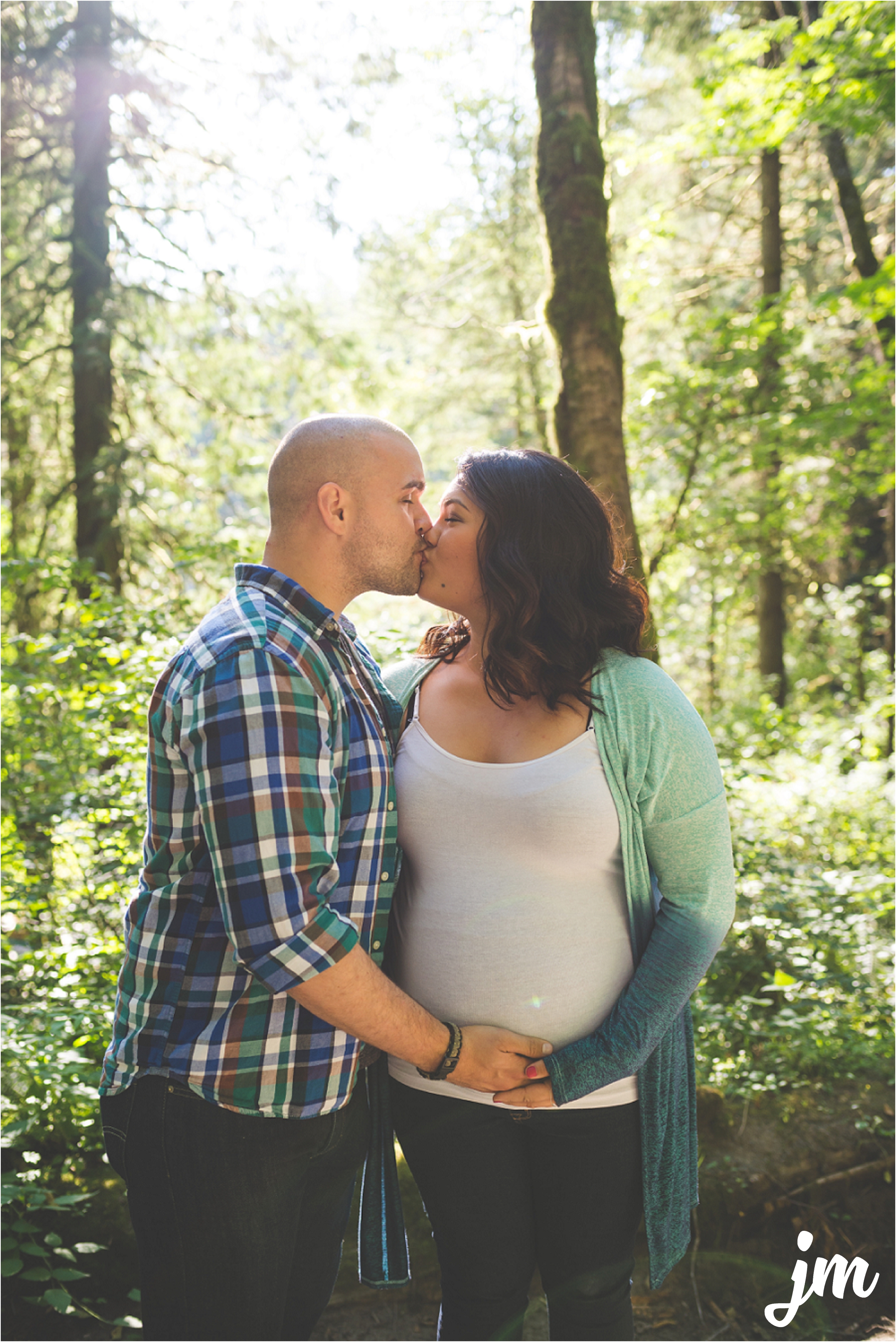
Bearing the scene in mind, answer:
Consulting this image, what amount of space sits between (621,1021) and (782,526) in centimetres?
989

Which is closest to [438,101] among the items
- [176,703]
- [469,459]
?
[469,459]

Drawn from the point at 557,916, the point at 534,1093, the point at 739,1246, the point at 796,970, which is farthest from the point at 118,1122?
the point at 796,970

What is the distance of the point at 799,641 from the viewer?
568 inches

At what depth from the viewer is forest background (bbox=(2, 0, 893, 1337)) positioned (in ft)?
10.4

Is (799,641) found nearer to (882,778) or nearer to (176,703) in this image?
(882,778)

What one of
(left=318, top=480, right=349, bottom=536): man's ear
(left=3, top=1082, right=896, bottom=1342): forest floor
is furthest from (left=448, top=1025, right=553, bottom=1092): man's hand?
(left=3, top=1082, right=896, bottom=1342): forest floor

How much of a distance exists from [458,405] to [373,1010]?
13.5 meters

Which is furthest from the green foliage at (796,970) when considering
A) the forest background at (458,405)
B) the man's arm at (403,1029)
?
the man's arm at (403,1029)

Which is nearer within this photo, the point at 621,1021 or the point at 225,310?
the point at 621,1021

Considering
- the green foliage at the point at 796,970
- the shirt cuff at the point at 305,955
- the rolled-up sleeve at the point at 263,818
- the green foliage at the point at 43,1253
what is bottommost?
the green foliage at the point at 43,1253

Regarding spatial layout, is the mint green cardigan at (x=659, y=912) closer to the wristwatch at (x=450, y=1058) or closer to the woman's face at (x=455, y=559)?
the wristwatch at (x=450, y=1058)

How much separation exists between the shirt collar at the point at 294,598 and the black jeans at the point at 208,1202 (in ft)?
2.84

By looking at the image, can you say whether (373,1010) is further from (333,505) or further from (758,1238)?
(758,1238)

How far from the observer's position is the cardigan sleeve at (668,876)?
5.71ft
